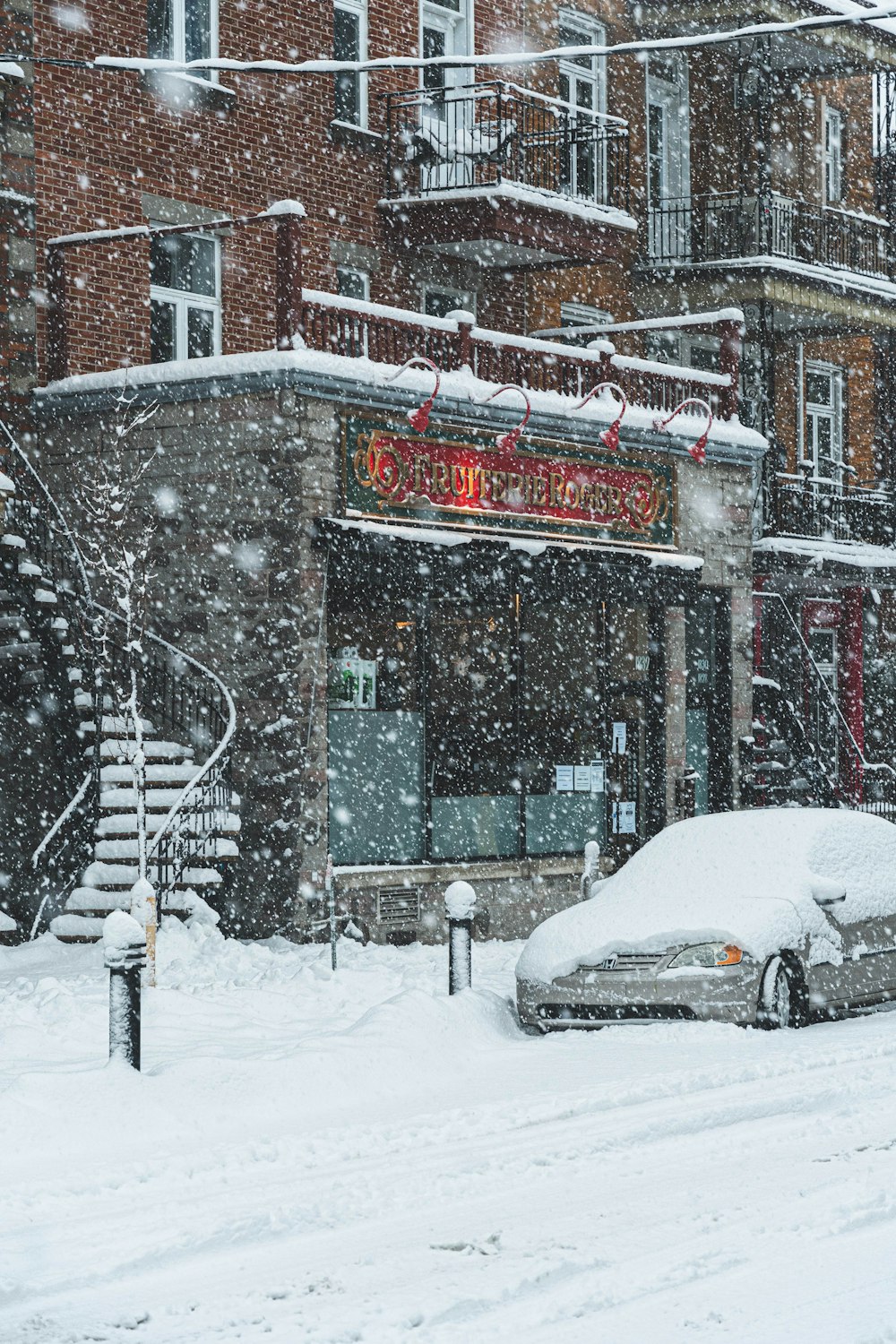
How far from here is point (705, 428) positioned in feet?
76.6

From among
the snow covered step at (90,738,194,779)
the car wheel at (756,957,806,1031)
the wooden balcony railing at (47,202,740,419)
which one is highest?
the wooden balcony railing at (47,202,740,419)

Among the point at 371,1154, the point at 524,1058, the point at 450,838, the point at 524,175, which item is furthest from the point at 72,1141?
the point at 524,175

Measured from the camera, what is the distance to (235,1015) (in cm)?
1334

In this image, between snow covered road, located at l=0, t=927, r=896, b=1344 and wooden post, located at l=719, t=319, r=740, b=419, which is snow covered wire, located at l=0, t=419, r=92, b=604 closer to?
snow covered road, located at l=0, t=927, r=896, b=1344

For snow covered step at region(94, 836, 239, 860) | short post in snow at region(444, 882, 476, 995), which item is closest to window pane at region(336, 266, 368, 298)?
snow covered step at region(94, 836, 239, 860)

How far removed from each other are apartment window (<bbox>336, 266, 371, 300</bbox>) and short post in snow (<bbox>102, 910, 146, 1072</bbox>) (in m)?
14.0

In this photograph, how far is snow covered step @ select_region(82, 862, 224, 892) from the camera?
17.8 meters

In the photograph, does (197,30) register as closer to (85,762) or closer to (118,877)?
(85,762)

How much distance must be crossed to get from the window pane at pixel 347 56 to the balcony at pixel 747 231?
5.35 meters

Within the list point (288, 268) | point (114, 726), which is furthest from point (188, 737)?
point (288, 268)

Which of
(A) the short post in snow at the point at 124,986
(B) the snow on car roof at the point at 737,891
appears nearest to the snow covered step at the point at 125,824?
(B) the snow on car roof at the point at 737,891

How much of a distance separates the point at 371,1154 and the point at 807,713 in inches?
824

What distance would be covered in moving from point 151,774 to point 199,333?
18.3ft

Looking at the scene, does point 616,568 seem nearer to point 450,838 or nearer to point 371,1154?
point 450,838
